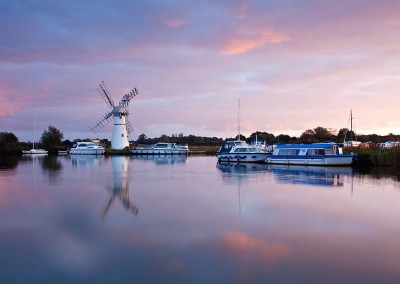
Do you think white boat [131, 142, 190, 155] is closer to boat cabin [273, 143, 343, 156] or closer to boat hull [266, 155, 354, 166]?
boat cabin [273, 143, 343, 156]

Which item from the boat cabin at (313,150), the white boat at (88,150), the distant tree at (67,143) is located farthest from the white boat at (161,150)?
the distant tree at (67,143)

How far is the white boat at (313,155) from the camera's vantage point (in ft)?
116

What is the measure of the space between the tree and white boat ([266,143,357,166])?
230ft

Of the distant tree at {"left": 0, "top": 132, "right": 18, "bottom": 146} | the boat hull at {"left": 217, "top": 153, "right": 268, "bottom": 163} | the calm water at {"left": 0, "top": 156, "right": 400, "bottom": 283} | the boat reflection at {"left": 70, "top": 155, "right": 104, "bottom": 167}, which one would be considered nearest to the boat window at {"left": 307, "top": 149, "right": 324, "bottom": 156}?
the boat hull at {"left": 217, "top": 153, "right": 268, "bottom": 163}

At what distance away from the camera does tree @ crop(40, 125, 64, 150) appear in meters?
94.7

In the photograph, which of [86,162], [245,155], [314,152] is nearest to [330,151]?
[314,152]

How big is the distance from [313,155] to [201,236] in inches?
1098

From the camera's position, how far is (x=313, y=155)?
120 ft

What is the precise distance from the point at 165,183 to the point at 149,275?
1663 cm

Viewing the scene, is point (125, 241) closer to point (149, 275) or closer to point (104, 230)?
point (104, 230)

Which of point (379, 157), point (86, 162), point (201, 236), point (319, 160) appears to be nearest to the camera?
point (201, 236)

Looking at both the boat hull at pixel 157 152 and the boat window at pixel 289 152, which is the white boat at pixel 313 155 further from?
the boat hull at pixel 157 152

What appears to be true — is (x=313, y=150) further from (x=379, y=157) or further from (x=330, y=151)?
(x=379, y=157)

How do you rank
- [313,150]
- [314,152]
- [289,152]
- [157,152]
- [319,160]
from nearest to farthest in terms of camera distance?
[319,160] → [314,152] → [313,150] → [289,152] → [157,152]
